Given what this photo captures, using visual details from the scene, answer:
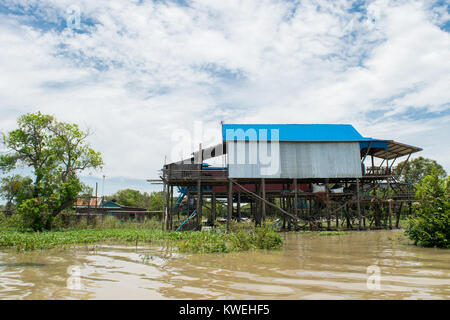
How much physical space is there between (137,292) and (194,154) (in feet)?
66.7

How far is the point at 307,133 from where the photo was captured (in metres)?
22.9

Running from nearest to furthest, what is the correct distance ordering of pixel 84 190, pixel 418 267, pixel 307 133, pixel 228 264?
pixel 418 267
pixel 228 264
pixel 307 133
pixel 84 190

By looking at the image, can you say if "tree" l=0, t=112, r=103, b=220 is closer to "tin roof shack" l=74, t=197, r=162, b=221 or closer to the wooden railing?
"tin roof shack" l=74, t=197, r=162, b=221

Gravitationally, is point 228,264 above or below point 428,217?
below

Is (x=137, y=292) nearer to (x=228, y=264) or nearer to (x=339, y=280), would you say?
(x=228, y=264)

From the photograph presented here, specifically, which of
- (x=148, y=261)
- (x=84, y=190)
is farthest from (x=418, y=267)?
(x=84, y=190)

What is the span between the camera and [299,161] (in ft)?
73.8

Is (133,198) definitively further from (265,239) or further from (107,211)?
(265,239)

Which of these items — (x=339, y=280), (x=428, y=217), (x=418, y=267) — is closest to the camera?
(x=339, y=280)

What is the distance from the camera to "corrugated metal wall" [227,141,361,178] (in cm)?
2175

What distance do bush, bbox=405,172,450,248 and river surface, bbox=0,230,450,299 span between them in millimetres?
1597

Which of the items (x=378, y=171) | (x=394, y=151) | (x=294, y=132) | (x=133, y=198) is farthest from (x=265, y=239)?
(x=133, y=198)

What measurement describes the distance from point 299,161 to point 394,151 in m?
8.64

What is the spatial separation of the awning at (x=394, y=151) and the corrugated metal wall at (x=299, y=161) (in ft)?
8.85
